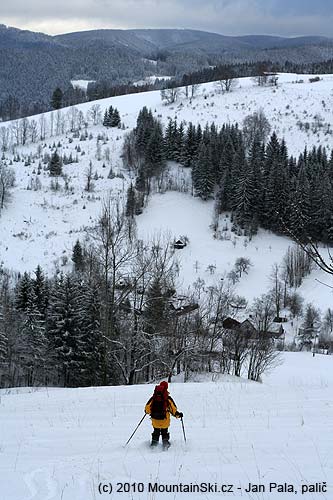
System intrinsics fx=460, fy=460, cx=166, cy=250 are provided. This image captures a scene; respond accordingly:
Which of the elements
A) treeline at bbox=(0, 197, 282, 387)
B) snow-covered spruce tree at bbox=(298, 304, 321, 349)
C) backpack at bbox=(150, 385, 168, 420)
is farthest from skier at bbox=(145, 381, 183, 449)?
snow-covered spruce tree at bbox=(298, 304, 321, 349)

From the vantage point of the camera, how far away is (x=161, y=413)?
6895 mm

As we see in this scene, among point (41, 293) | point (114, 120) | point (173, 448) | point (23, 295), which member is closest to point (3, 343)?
point (23, 295)

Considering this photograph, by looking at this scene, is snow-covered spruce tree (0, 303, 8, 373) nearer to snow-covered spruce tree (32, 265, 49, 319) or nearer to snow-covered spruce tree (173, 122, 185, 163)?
snow-covered spruce tree (32, 265, 49, 319)

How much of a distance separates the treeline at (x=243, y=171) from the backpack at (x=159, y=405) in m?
38.1

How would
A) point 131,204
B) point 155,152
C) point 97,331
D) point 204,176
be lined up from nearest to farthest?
point 97,331
point 131,204
point 204,176
point 155,152

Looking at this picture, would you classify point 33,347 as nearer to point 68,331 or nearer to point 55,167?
point 68,331

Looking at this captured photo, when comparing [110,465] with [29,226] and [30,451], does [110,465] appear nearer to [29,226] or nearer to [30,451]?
[30,451]

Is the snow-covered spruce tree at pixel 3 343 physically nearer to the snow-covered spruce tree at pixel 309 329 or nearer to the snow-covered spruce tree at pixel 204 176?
the snow-covered spruce tree at pixel 309 329

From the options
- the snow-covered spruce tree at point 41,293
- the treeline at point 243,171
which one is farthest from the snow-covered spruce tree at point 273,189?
the snow-covered spruce tree at point 41,293

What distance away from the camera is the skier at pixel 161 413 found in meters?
6.83

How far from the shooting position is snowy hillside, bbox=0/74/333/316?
47094 millimetres

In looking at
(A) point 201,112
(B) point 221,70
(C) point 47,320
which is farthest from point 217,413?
(B) point 221,70

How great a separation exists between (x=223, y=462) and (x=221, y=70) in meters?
130

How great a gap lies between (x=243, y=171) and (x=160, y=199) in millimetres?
11467
